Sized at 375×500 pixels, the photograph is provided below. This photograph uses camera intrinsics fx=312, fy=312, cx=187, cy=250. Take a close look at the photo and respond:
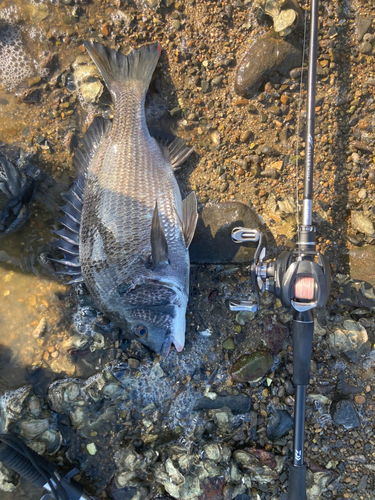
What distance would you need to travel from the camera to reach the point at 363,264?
3.29 m

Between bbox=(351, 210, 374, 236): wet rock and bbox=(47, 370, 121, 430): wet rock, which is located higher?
bbox=(351, 210, 374, 236): wet rock

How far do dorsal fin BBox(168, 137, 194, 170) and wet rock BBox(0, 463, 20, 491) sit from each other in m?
3.66

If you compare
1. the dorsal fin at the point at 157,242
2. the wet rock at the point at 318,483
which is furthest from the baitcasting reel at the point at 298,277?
the wet rock at the point at 318,483

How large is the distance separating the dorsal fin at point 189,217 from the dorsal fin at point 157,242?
275mm

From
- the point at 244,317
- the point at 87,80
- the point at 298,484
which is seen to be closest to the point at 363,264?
the point at 244,317

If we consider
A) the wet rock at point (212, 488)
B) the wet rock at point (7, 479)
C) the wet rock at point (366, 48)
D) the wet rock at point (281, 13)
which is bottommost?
the wet rock at point (212, 488)

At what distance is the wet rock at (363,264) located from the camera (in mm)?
3277

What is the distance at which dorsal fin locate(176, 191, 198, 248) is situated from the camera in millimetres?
3146

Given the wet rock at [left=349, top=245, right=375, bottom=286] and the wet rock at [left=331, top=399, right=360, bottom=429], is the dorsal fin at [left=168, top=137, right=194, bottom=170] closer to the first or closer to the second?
the wet rock at [left=349, top=245, right=375, bottom=286]

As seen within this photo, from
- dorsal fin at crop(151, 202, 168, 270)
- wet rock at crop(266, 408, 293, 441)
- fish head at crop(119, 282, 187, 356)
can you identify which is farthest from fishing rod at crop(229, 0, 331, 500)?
dorsal fin at crop(151, 202, 168, 270)

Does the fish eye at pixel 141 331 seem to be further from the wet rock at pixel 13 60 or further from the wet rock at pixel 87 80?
the wet rock at pixel 13 60

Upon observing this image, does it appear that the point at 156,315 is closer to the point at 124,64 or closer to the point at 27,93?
the point at 124,64

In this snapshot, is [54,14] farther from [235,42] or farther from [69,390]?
[69,390]

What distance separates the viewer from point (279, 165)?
3402 mm
